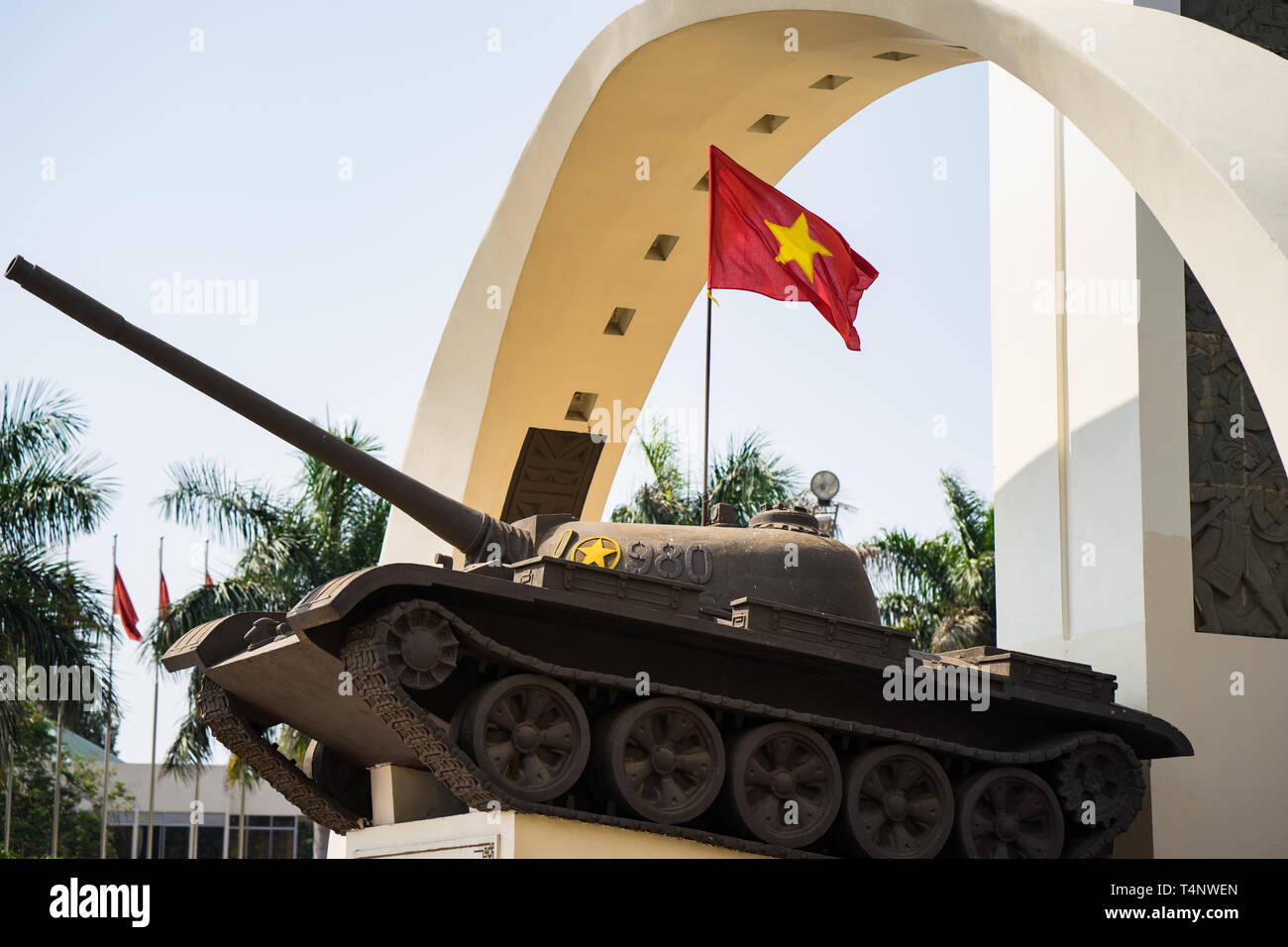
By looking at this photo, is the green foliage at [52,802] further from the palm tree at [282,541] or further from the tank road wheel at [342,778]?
the tank road wheel at [342,778]

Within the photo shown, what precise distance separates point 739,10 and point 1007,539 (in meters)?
5.06

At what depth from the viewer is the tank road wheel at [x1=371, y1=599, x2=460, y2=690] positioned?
29.2 ft

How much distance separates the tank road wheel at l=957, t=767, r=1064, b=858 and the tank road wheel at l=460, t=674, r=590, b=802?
9.13 ft

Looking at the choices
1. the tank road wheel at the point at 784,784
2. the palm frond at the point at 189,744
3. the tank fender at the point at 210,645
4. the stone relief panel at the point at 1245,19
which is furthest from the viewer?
the palm frond at the point at 189,744


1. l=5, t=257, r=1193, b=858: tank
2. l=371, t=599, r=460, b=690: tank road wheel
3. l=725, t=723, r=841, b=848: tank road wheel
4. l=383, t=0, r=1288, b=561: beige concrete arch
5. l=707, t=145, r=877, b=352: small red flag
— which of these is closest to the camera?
l=371, t=599, r=460, b=690: tank road wheel

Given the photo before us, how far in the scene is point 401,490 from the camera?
1074cm

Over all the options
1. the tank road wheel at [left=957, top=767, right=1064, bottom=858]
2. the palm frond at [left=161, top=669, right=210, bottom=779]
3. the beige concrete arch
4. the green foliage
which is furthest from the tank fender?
the green foliage

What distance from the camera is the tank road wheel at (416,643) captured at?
8.91m

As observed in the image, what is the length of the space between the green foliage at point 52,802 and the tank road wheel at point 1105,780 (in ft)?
87.7

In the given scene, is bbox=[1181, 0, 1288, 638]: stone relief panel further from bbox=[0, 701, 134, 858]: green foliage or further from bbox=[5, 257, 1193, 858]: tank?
bbox=[0, 701, 134, 858]: green foliage

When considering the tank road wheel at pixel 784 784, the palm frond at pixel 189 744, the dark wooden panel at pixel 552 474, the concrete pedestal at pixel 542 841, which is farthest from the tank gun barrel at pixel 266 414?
the palm frond at pixel 189 744

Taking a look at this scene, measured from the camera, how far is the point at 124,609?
25.9 metres
